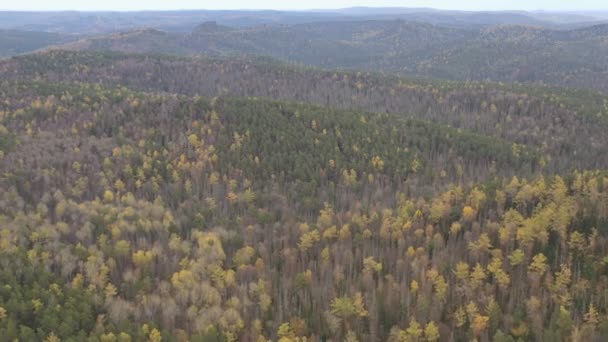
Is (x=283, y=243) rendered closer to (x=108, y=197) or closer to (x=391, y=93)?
(x=108, y=197)

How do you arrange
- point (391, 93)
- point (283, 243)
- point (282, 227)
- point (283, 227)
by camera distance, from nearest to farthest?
1. point (283, 243)
2. point (283, 227)
3. point (282, 227)
4. point (391, 93)

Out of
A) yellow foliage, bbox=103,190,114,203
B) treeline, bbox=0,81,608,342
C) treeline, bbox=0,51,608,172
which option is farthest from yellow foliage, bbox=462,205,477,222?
treeline, bbox=0,51,608,172

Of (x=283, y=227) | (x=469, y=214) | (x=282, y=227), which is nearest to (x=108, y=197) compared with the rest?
(x=282, y=227)

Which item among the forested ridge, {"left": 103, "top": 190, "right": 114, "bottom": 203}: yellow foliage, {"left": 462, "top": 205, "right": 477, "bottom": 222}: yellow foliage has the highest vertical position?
{"left": 462, "top": 205, "right": 477, "bottom": 222}: yellow foliage

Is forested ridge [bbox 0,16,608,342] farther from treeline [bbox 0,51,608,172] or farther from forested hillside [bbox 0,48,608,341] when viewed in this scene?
treeline [bbox 0,51,608,172]

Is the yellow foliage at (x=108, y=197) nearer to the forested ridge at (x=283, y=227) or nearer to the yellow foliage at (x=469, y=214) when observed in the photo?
the forested ridge at (x=283, y=227)

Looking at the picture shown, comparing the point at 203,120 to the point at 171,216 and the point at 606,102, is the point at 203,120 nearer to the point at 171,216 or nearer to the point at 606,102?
the point at 171,216

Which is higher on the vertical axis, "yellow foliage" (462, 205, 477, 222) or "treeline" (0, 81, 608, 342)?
"yellow foliage" (462, 205, 477, 222)

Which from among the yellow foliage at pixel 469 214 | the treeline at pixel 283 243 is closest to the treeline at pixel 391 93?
the treeline at pixel 283 243
